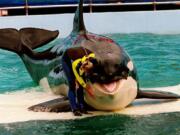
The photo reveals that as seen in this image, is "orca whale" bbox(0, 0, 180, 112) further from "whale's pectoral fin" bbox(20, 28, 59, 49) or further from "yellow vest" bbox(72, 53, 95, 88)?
"whale's pectoral fin" bbox(20, 28, 59, 49)

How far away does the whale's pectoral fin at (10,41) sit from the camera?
9680 millimetres

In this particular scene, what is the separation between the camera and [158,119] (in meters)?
7.17

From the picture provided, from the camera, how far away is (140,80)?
34.2ft

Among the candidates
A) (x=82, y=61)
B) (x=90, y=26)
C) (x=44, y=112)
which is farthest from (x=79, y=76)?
(x=90, y=26)

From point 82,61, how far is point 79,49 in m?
0.34

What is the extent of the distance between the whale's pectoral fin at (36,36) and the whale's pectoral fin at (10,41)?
8.5 inches

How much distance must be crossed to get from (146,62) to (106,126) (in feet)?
19.8

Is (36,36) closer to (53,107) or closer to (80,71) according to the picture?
(53,107)

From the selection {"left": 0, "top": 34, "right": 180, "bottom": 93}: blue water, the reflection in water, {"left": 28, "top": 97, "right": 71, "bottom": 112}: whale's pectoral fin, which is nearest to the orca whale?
{"left": 28, "top": 97, "right": 71, "bottom": 112}: whale's pectoral fin

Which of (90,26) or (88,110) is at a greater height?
(88,110)

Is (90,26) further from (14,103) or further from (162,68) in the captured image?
(14,103)

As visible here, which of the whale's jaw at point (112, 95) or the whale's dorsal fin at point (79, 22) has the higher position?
the whale's dorsal fin at point (79, 22)

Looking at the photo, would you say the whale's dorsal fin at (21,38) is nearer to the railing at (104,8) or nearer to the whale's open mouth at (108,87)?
the whale's open mouth at (108,87)

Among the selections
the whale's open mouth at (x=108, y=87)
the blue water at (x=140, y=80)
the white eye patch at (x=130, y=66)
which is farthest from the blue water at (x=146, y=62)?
the whale's open mouth at (x=108, y=87)
